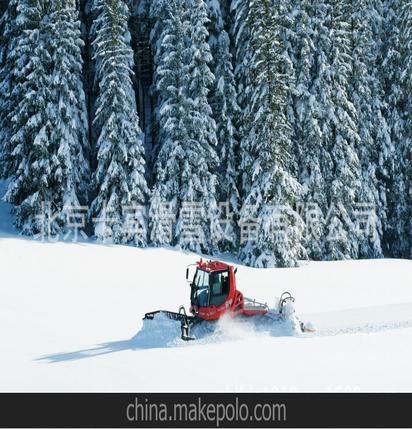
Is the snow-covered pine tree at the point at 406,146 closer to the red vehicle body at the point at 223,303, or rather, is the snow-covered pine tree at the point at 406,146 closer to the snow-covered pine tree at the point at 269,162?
the snow-covered pine tree at the point at 269,162

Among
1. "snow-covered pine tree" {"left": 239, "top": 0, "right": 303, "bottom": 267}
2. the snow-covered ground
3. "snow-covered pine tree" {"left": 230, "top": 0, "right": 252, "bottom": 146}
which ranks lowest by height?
the snow-covered ground

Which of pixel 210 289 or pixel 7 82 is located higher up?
pixel 7 82

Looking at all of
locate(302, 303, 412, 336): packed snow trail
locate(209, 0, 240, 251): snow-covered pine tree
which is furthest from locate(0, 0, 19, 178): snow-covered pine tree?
locate(302, 303, 412, 336): packed snow trail

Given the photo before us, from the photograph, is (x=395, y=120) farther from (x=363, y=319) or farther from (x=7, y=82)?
(x=7, y=82)

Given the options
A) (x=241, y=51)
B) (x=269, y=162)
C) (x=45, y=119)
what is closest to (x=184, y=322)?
(x=269, y=162)

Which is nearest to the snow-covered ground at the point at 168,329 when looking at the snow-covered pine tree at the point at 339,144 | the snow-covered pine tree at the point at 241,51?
the snow-covered pine tree at the point at 339,144

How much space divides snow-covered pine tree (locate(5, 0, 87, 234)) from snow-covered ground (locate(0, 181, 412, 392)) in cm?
257

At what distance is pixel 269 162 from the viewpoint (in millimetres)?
26953

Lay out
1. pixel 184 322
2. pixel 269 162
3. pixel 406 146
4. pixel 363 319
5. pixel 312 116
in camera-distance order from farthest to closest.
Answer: pixel 406 146 → pixel 312 116 → pixel 269 162 → pixel 363 319 → pixel 184 322

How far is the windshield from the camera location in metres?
14.6

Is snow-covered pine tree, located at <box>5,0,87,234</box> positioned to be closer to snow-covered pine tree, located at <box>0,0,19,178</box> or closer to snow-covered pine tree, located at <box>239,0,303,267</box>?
snow-covered pine tree, located at <box>0,0,19,178</box>

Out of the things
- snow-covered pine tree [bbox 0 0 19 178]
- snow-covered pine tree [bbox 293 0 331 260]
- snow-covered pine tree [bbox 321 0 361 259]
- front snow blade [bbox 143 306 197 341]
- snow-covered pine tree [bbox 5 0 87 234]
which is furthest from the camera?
snow-covered pine tree [bbox 321 0 361 259]

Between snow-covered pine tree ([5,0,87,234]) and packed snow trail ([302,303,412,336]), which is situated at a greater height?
snow-covered pine tree ([5,0,87,234])

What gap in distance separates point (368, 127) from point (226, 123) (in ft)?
28.8
